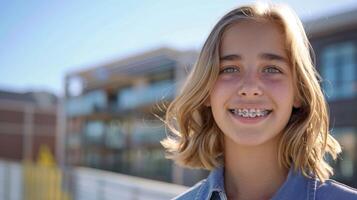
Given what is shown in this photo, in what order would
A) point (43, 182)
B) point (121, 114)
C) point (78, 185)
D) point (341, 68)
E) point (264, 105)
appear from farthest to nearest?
point (121, 114) < point (341, 68) < point (43, 182) < point (78, 185) < point (264, 105)

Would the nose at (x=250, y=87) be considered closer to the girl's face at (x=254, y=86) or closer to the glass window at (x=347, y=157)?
the girl's face at (x=254, y=86)

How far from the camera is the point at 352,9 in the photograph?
72.7 feet

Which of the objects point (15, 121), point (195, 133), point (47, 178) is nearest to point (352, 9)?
point (47, 178)

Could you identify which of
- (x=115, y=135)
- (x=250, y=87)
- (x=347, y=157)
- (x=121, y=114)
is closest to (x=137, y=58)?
(x=121, y=114)

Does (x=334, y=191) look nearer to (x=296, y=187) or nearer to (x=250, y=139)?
(x=296, y=187)

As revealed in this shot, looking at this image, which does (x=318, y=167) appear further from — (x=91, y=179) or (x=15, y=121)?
(x=15, y=121)

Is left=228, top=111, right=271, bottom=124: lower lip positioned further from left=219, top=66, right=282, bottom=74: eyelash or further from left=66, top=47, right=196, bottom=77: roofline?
left=66, top=47, right=196, bottom=77: roofline

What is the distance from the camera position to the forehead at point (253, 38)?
64.2 inches

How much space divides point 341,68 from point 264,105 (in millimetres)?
22795

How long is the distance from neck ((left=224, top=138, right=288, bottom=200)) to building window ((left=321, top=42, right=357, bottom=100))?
2162 centimetres

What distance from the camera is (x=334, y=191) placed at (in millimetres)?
1462

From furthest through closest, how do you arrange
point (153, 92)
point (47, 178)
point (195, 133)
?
point (153, 92), point (47, 178), point (195, 133)

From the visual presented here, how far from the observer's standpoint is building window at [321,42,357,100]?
74.9 feet

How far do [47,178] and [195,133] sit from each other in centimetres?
710
